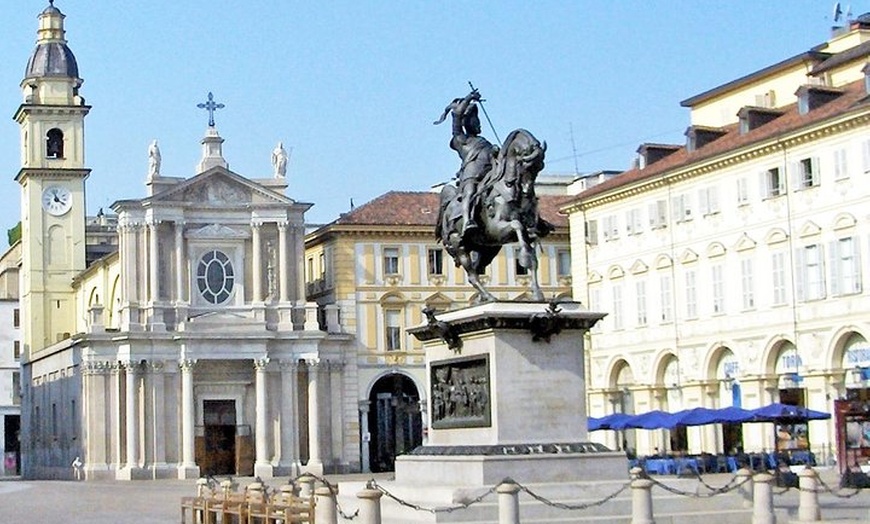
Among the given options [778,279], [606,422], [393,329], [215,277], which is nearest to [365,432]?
[393,329]

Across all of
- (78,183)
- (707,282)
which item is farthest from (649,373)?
(78,183)

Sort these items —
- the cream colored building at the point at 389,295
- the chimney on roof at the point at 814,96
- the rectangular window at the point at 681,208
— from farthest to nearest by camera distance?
the cream colored building at the point at 389,295 → the rectangular window at the point at 681,208 → the chimney on roof at the point at 814,96

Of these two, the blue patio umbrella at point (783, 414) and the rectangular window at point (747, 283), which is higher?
the rectangular window at point (747, 283)

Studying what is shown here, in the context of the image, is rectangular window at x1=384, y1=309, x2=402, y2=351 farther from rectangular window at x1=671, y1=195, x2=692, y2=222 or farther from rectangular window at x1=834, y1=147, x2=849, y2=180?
rectangular window at x1=834, y1=147, x2=849, y2=180

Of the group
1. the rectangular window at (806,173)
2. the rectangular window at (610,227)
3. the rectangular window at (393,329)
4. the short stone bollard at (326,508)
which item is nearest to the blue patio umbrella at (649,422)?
the rectangular window at (806,173)

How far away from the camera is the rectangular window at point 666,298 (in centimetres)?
7012

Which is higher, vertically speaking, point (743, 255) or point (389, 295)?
point (389, 295)

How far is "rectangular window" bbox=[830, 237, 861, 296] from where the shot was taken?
58.0m

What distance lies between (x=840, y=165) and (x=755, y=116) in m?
7.57

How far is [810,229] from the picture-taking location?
6088 cm

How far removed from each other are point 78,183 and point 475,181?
71906mm

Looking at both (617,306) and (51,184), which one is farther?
(51,184)

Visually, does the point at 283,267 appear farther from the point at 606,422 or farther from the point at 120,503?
the point at 120,503

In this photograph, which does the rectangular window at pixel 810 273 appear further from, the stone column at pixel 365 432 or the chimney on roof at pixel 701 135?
the stone column at pixel 365 432
